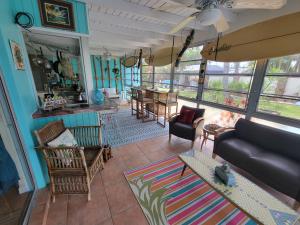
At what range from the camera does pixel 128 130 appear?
12.6ft

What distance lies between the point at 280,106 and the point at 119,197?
9.78 ft

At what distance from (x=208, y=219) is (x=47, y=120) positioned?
246 centimetres

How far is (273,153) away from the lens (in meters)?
2.06

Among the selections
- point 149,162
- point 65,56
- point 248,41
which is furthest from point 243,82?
point 65,56

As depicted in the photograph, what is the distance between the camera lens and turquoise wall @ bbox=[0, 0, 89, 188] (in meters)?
1.36

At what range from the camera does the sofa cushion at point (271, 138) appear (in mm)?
1930

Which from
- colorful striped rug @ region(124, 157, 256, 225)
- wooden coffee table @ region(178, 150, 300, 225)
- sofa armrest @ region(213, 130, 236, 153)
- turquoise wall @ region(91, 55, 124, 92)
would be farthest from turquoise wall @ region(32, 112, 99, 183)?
turquoise wall @ region(91, 55, 124, 92)

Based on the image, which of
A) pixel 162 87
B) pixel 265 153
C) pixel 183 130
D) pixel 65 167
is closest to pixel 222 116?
pixel 183 130

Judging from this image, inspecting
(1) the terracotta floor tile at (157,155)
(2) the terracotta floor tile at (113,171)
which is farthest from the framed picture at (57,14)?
(1) the terracotta floor tile at (157,155)

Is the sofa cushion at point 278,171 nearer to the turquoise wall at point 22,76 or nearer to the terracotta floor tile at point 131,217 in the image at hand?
the terracotta floor tile at point 131,217

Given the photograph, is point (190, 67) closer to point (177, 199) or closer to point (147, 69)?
point (147, 69)

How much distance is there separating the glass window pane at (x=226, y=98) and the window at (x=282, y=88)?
35cm

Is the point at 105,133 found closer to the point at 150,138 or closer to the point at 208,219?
the point at 150,138

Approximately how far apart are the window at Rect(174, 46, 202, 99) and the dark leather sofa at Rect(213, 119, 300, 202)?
1.73 metres
